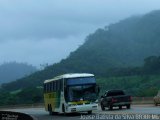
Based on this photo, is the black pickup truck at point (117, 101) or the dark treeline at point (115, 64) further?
the dark treeline at point (115, 64)

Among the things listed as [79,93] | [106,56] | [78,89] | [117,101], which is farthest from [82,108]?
[106,56]

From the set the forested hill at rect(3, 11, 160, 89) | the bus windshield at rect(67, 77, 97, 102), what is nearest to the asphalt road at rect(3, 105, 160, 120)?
the bus windshield at rect(67, 77, 97, 102)

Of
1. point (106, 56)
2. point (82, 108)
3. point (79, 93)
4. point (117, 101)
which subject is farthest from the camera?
point (106, 56)

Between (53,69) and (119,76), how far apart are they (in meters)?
28.0

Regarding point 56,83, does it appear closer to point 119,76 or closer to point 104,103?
point 104,103

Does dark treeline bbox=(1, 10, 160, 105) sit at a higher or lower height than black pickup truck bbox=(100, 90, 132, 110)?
higher

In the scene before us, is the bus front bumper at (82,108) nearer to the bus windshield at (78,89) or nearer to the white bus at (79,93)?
the white bus at (79,93)

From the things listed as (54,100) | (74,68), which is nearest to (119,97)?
(54,100)

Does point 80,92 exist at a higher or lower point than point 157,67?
lower

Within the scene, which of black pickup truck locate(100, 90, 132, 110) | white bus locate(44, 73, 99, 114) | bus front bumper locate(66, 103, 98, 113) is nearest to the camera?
bus front bumper locate(66, 103, 98, 113)

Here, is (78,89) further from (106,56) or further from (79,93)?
(106,56)

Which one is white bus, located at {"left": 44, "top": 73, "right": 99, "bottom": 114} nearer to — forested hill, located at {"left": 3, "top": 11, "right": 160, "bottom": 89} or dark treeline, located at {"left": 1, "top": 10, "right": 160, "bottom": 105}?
dark treeline, located at {"left": 1, "top": 10, "right": 160, "bottom": 105}

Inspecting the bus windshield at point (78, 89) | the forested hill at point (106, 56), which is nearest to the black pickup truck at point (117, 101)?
the bus windshield at point (78, 89)

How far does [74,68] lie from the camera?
488 feet
